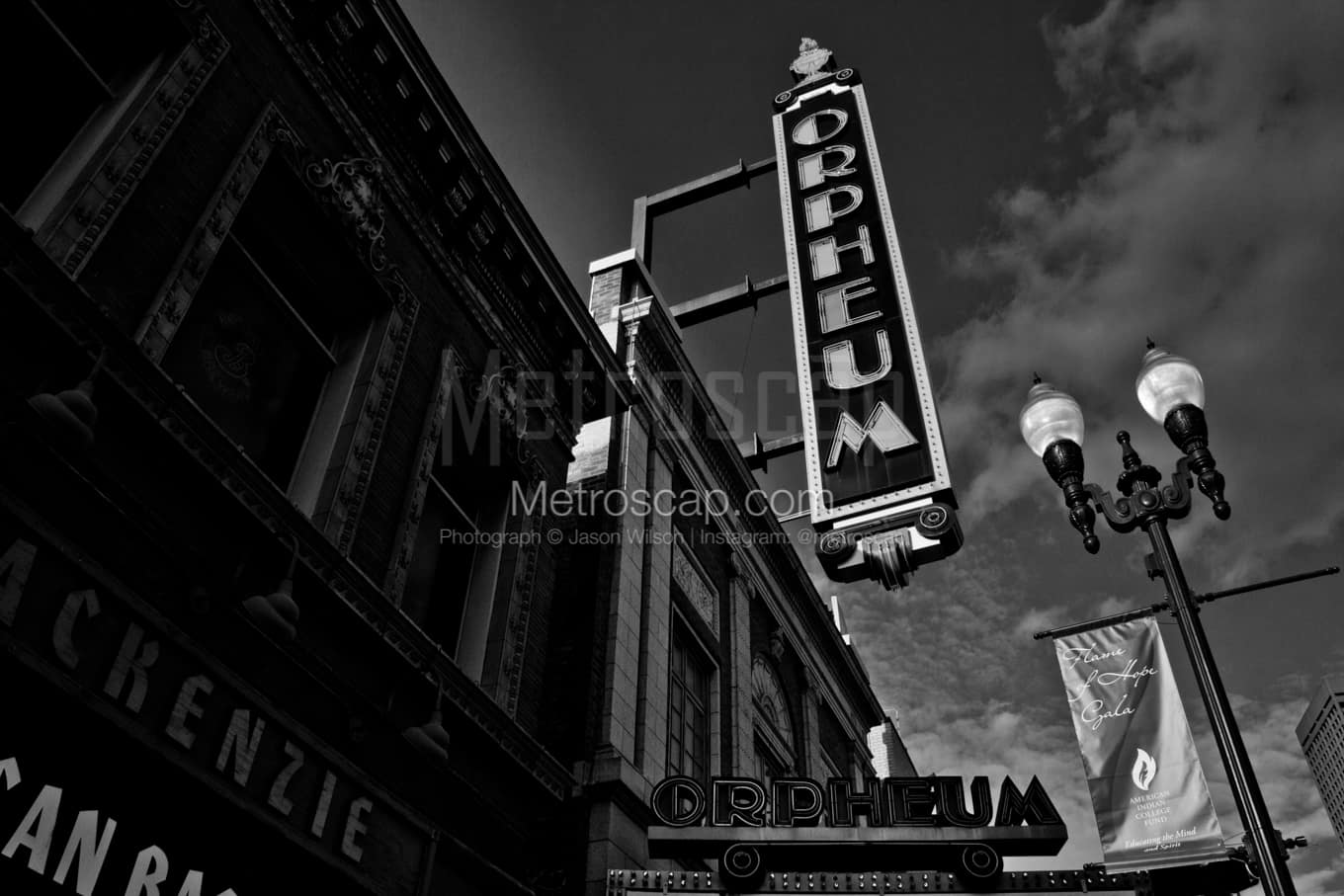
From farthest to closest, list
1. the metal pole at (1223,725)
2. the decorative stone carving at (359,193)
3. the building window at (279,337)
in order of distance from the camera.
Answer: the decorative stone carving at (359,193) < the building window at (279,337) < the metal pole at (1223,725)

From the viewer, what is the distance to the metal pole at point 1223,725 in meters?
6.27

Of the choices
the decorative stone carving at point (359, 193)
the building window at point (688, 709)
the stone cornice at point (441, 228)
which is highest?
the stone cornice at point (441, 228)

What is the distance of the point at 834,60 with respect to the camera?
22516 mm

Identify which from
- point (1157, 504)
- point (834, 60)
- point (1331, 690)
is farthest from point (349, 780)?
point (1331, 690)

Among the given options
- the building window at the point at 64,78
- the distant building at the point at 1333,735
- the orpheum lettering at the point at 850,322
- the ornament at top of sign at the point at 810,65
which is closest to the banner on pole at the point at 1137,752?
the orpheum lettering at the point at 850,322

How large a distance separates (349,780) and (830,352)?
402 inches

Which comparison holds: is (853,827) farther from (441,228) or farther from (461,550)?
(441,228)

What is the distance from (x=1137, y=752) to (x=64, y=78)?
32.6 ft

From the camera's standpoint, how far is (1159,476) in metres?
8.63

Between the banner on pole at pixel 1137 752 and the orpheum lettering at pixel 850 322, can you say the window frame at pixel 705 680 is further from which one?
the banner on pole at pixel 1137 752

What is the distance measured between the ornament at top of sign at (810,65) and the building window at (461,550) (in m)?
13.2

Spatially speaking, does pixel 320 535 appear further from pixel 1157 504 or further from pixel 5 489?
pixel 1157 504

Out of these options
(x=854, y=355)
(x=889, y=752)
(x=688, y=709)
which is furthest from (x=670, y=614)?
(x=889, y=752)

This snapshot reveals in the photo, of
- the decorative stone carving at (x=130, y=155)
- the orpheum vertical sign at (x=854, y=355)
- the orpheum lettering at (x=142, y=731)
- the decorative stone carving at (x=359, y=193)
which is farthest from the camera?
the orpheum vertical sign at (x=854, y=355)
